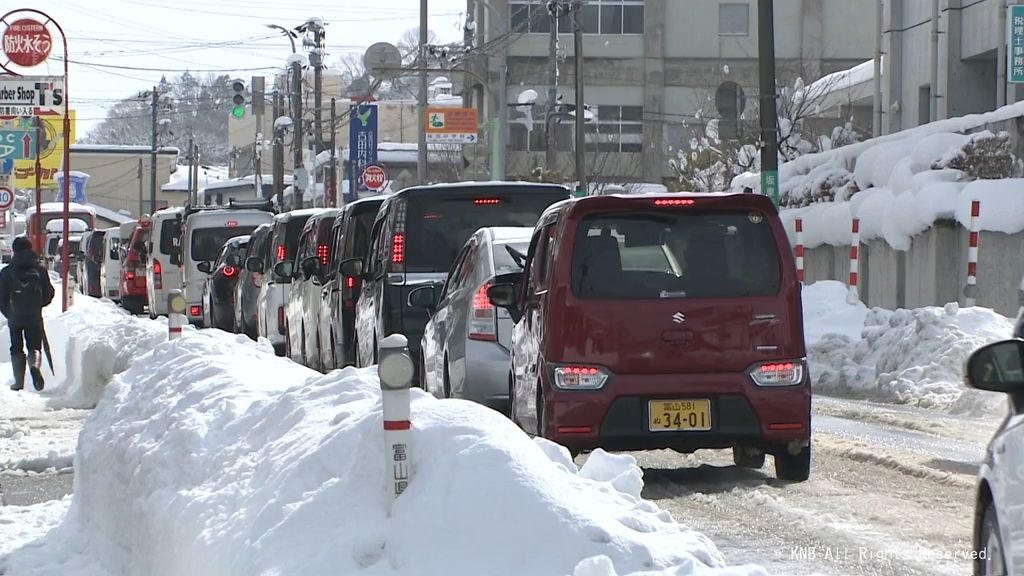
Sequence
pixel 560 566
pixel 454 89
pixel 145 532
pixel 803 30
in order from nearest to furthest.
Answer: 1. pixel 560 566
2. pixel 145 532
3. pixel 803 30
4. pixel 454 89

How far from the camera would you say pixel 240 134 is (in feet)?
487

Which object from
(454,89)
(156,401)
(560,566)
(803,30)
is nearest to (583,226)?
(156,401)

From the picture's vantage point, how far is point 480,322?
12.9 meters

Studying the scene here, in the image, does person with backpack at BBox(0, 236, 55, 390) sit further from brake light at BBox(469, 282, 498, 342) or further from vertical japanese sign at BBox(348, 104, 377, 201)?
vertical japanese sign at BBox(348, 104, 377, 201)

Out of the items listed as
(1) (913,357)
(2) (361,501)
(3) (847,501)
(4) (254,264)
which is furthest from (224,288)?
(2) (361,501)

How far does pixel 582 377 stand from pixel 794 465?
143 centimetres

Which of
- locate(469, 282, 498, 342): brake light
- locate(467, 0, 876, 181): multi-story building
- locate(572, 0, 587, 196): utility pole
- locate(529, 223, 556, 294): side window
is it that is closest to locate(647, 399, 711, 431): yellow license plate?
locate(529, 223, 556, 294): side window

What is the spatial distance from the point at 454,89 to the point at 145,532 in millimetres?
78336

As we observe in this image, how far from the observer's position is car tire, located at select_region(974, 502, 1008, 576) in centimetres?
518

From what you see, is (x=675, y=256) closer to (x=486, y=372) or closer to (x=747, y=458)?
(x=747, y=458)

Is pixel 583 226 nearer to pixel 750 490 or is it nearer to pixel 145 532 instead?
pixel 750 490

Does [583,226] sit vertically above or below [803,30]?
below

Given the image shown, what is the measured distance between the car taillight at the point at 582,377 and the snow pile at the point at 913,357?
232 inches

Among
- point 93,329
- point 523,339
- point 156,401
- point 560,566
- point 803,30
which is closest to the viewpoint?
point 560,566
